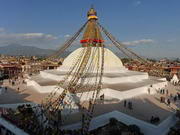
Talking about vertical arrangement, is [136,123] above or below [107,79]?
below

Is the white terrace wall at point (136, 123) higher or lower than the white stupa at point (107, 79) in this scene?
lower

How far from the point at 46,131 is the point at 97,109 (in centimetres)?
458

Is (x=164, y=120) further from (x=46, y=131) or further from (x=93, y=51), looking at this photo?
(x=93, y=51)

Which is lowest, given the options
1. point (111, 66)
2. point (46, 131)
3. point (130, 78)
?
point (46, 131)

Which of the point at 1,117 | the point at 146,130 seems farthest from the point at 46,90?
the point at 146,130

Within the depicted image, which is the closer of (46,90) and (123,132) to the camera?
(123,132)

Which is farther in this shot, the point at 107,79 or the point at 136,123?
the point at 107,79

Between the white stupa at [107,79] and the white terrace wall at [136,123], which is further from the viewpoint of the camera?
the white stupa at [107,79]

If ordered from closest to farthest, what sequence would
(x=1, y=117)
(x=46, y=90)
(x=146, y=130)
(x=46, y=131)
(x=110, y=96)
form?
(x=46, y=131) < (x=146, y=130) < (x=1, y=117) < (x=110, y=96) < (x=46, y=90)

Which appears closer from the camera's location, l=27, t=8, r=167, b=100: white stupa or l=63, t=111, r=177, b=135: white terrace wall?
l=63, t=111, r=177, b=135: white terrace wall

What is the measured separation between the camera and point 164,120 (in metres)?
8.91

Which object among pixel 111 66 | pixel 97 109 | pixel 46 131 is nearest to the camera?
pixel 46 131

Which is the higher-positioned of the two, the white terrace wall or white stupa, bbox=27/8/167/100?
white stupa, bbox=27/8/167/100

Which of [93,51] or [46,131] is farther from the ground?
[93,51]
